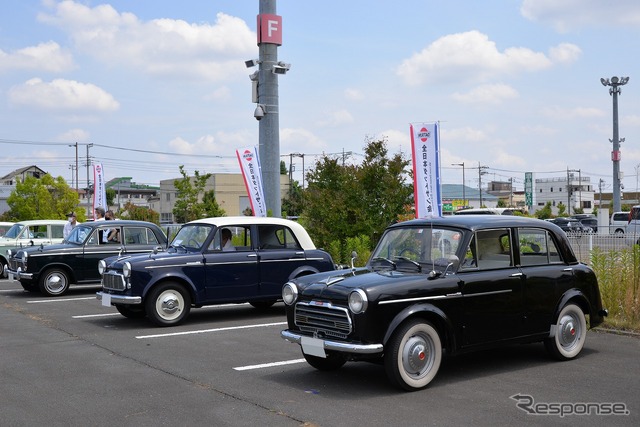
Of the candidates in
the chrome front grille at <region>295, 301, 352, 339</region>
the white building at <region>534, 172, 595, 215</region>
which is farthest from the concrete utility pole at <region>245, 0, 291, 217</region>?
the white building at <region>534, 172, 595, 215</region>

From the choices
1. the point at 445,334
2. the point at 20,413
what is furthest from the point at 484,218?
the point at 20,413

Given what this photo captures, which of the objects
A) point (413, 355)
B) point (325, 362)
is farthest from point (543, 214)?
point (413, 355)

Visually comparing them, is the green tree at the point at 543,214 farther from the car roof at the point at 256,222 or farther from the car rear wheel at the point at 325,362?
the car rear wheel at the point at 325,362

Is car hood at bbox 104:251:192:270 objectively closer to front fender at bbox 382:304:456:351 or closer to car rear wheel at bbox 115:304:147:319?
car rear wheel at bbox 115:304:147:319

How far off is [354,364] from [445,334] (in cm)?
150

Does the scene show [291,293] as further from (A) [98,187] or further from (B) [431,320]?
(A) [98,187]

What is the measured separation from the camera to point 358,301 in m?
6.85

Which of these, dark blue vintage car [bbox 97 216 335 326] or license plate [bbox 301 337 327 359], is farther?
dark blue vintage car [bbox 97 216 335 326]

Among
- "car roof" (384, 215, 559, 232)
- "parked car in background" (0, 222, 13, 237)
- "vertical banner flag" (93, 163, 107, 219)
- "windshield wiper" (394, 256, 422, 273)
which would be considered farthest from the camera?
"vertical banner flag" (93, 163, 107, 219)

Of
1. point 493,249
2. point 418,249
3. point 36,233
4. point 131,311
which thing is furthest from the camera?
point 36,233

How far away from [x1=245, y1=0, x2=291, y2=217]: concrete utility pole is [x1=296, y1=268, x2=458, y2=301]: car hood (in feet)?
34.8

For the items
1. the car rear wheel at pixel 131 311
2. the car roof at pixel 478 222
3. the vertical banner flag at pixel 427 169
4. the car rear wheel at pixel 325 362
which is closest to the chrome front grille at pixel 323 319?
the car rear wheel at pixel 325 362

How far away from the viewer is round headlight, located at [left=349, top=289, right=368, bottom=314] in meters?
6.82

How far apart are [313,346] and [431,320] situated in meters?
1.23
